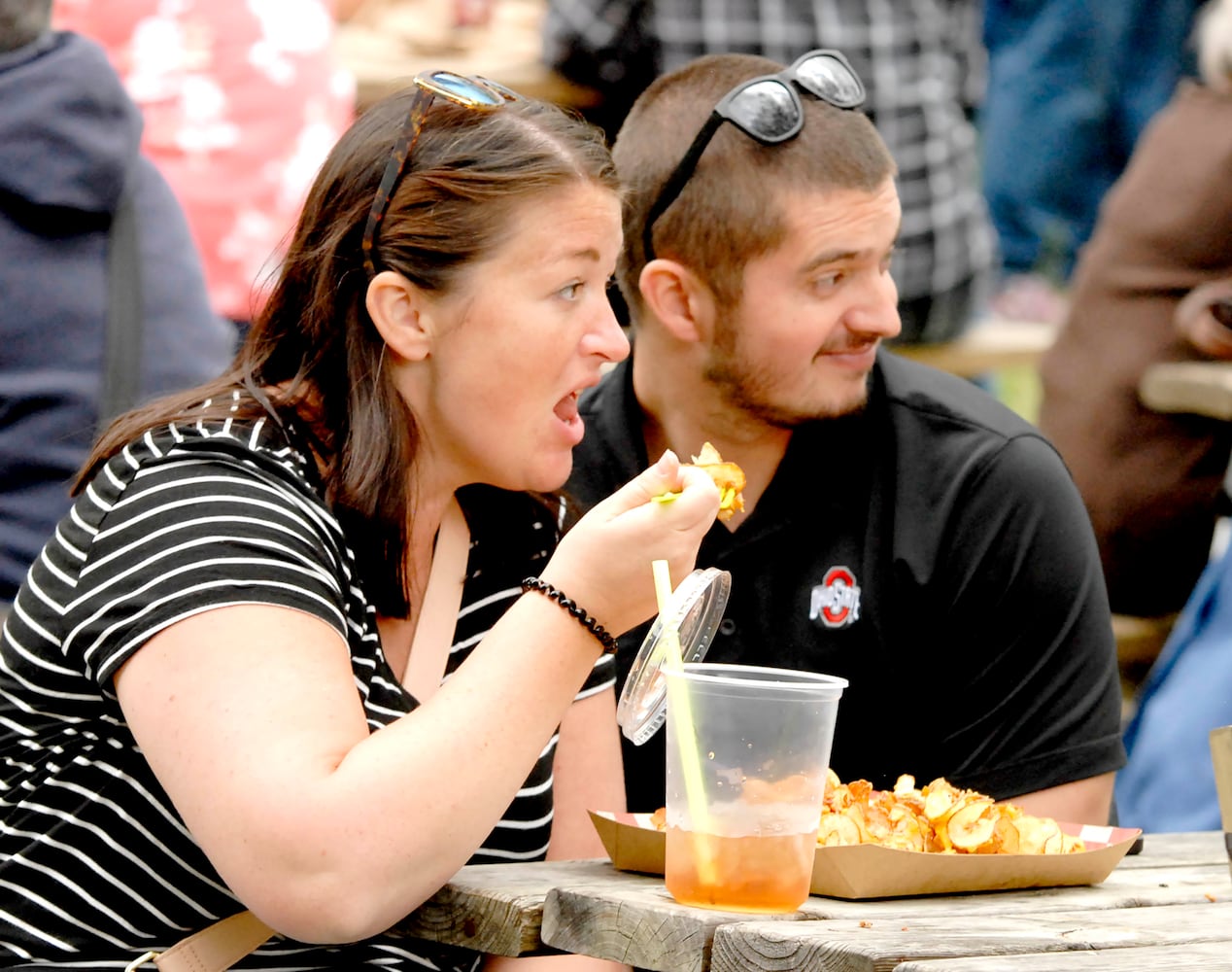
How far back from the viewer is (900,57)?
185 inches

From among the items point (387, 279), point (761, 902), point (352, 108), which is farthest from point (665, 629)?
point (352, 108)

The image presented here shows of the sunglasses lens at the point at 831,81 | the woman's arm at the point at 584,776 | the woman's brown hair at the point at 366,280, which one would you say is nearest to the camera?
the woman's brown hair at the point at 366,280

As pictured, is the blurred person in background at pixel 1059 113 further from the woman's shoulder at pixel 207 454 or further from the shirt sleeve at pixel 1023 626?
the woman's shoulder at pixel 207 454

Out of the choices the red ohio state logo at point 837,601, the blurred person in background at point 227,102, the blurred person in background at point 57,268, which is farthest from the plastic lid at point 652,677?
the blurred person in background at point 227,102

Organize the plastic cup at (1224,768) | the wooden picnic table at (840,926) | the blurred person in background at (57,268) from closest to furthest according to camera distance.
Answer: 1. the wooden picnic table at (840,926)
2. the plastic cup at (1224,768)
3. the blurred person in background at (57,268)

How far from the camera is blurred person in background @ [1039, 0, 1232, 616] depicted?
14.0ft

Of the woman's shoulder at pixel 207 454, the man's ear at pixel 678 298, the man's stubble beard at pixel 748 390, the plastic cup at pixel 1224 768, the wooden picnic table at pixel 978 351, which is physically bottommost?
the wooden picnic table at pixel 978 351

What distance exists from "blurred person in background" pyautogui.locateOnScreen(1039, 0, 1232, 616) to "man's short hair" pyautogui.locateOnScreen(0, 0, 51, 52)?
254 cm

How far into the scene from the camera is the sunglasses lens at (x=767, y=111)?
2.87 m

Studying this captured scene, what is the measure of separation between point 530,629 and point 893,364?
1.25 meters

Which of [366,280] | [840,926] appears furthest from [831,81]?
[840,926]

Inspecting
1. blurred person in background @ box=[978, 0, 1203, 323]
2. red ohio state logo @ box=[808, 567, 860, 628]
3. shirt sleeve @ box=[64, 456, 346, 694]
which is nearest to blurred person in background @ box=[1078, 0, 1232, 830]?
red ohio state logo @ box=[808, 567, 860, 628]

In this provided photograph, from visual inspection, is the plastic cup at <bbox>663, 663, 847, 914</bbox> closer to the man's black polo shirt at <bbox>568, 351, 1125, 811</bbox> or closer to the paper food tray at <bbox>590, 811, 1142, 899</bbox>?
the paper food tray at <bbox>590, 811, 1142, 899</bbox>

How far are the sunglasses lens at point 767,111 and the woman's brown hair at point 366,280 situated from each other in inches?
28.2
